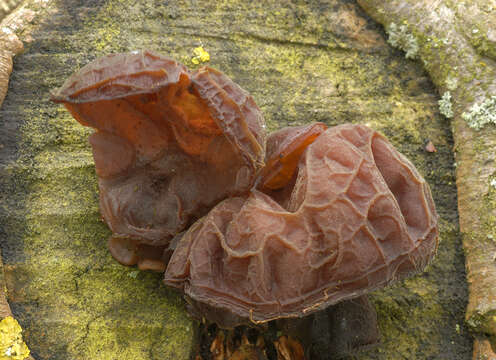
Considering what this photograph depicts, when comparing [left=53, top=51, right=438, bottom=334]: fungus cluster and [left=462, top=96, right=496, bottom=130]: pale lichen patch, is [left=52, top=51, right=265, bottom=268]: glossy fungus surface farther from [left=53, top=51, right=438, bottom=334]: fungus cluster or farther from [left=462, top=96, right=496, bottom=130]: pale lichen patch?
[left=462, top=96, right=496, bottom=130]: pale lichen patch

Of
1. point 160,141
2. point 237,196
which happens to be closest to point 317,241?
point 237,196

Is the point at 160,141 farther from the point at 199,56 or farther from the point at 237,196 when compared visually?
the point at 199,56

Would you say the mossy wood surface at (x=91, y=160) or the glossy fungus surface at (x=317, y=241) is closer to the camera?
the glossy fungus surface at (x=317, y=241)

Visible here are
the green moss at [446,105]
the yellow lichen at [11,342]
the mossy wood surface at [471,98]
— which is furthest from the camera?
the green moss at [446,105]

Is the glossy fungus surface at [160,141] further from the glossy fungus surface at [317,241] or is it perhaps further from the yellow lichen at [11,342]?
the yellow lichen at [11,342]

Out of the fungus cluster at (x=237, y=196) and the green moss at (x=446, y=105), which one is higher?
the green moss at (x=446, y=105)

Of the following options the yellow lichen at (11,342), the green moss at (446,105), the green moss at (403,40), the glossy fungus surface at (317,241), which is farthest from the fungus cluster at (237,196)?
the green moss at (403,40)
